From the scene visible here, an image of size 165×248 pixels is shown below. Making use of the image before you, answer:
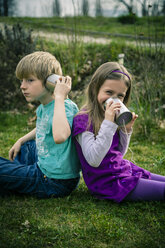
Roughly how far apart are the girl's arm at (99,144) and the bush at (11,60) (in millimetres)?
4545

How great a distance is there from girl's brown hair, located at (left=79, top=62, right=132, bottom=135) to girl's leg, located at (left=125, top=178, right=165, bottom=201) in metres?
0.59

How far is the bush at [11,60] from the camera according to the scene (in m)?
6.62

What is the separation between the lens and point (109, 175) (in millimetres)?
2564

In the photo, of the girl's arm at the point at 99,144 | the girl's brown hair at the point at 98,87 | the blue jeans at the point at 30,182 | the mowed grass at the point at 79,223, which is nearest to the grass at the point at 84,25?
the girl's brown hair at the point at 98,87

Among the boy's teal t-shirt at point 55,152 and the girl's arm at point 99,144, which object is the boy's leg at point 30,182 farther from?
the girl's arm at point 99,144

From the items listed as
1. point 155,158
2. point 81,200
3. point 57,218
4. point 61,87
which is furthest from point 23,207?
point 155,158

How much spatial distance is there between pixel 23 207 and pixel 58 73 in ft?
4.13

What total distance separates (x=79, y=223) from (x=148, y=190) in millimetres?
658

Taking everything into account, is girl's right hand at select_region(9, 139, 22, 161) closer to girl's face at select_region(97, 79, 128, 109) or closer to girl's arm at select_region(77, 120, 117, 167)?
girl's arm at select_region(77, 120, 117, 167)

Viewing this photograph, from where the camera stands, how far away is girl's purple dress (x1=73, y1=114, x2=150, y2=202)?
8.32ft

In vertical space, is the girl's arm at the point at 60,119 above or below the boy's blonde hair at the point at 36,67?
below

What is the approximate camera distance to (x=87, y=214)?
2.51 metres

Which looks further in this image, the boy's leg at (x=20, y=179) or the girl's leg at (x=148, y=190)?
the boy's leg at (x=20, y=179)

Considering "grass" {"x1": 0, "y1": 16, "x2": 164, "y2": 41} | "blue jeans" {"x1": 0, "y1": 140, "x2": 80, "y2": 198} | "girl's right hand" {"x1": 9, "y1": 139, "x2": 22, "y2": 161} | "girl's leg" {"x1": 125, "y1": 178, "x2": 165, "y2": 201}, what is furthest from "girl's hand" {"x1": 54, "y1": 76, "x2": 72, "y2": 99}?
"grass" {"x1": 0, "y1": 16, "x2": 164, "y2": 41}
